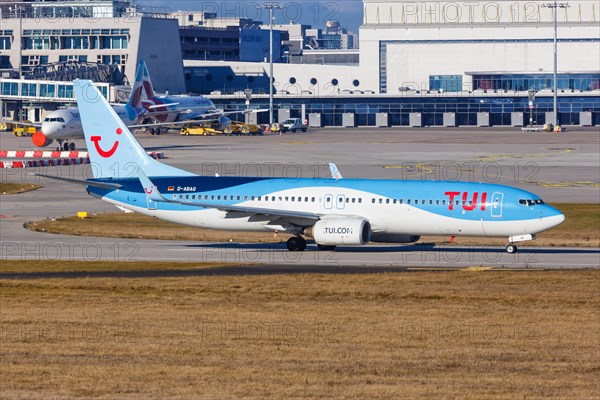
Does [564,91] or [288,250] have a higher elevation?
[564,91]

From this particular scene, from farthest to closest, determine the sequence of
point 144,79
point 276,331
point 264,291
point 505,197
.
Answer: point 144,79, point 505,197, point 264,291, point 276,331

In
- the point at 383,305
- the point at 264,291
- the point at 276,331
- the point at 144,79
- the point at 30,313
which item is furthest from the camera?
the point at 144,79

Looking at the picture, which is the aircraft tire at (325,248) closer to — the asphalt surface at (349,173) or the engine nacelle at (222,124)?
the asphalt surface at (349,173)

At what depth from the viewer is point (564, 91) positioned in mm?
196375

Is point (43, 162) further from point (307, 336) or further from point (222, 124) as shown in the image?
point (307, 336)

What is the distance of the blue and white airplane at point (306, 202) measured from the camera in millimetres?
51781

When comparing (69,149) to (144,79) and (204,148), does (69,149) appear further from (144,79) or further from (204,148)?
(144,79)

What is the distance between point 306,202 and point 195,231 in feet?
35.0

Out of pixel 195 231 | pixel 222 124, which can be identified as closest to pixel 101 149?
pixel 195 231

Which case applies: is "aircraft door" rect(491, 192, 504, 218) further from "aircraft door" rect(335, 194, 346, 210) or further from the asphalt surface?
"aircraft door" rect(335, 194, 346, 210)

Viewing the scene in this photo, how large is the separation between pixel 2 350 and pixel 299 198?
83.4ft

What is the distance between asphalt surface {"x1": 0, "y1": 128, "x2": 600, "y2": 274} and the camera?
171ft

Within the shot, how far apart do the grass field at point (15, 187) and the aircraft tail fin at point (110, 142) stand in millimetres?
26382

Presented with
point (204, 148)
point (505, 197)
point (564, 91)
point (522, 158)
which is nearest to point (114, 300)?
point (505, 197)
